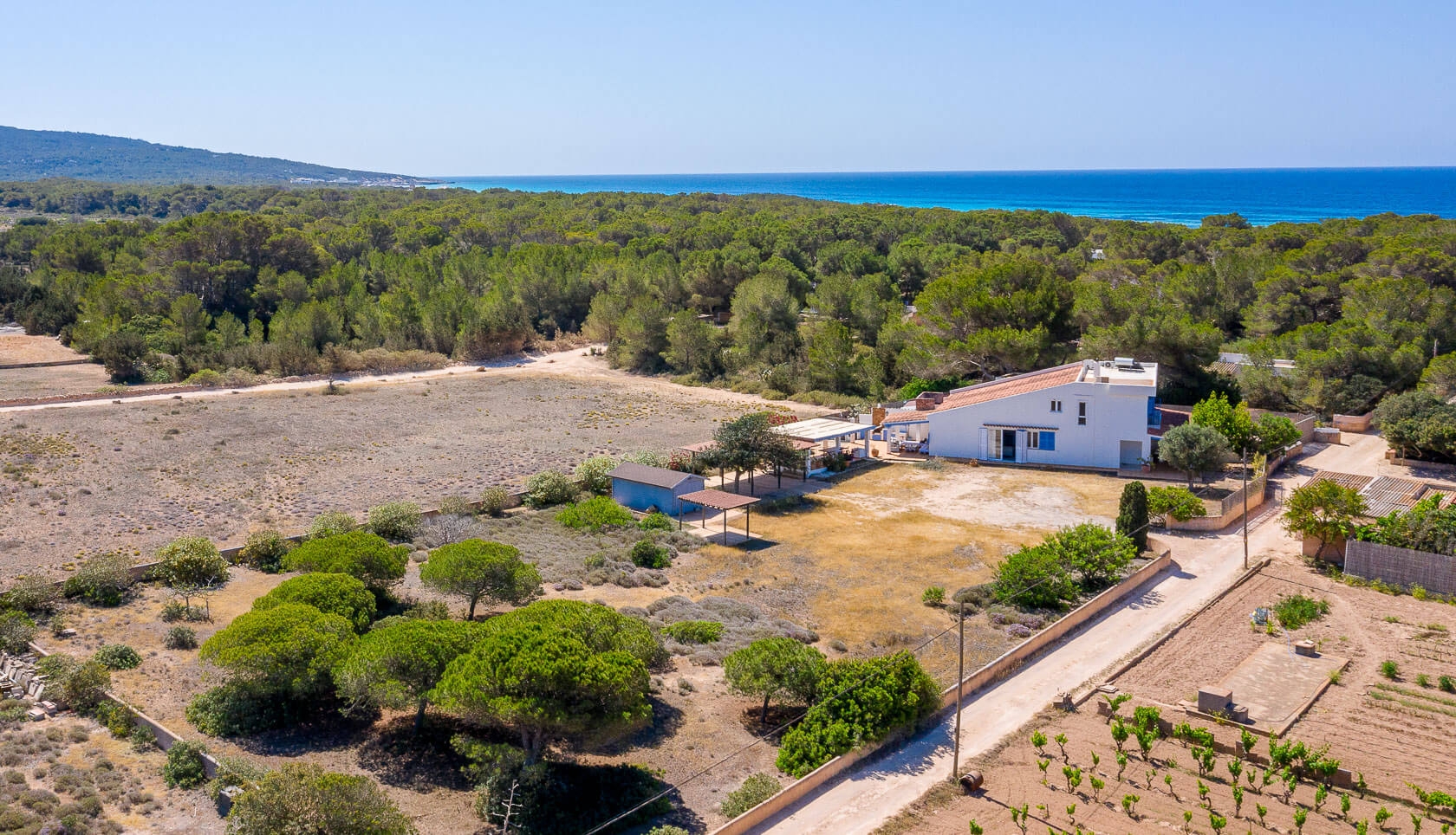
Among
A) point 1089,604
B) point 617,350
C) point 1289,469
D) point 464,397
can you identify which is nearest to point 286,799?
point 1089,604

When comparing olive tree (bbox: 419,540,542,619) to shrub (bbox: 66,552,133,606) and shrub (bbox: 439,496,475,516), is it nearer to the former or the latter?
shrub (bbox: 66,552,133,606)

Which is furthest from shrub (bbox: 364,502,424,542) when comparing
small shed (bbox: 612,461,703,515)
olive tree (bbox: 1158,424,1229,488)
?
olive tree (bbox: 1158,424,1229,488)

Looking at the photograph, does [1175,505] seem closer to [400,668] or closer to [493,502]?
[493,502]

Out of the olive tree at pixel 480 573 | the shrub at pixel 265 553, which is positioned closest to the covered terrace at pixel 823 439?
the olive tree at pixel 480 573

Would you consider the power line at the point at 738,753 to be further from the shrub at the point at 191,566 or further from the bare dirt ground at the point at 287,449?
the bare dirt ground at the point at 287,449

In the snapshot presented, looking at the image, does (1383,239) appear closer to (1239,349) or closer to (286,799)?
(1239,349)

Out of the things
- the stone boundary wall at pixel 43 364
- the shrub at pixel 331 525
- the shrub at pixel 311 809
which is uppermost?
the shrub at pixel 311 809

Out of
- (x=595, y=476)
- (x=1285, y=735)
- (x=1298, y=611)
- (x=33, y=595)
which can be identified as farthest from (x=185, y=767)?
(x=1298, y=611)
